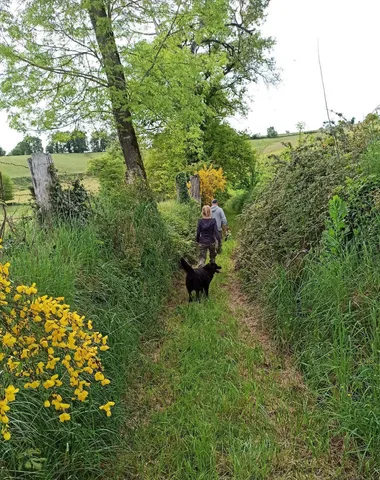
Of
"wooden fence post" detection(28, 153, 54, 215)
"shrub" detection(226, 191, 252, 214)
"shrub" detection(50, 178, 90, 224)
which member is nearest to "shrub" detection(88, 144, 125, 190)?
"shrub" detection(50, 178, 90, 224)

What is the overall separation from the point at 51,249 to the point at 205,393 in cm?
236

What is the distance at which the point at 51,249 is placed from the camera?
3.94m

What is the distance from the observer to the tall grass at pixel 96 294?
7.56 feet

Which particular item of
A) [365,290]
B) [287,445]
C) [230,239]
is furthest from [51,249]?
[230,239]

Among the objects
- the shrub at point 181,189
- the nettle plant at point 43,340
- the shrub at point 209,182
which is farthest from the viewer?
the shrub at point 209,182

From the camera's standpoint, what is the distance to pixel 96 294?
396 centimetres

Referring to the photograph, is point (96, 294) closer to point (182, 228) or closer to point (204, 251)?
point (204, 251)

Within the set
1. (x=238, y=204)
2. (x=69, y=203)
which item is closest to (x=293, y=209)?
(x=69, y=203)

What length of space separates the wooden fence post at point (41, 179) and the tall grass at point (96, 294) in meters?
0.54

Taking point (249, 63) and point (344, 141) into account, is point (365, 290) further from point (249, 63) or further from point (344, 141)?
point (249, 63)

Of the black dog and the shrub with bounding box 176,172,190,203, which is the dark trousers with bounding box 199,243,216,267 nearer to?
the black dog

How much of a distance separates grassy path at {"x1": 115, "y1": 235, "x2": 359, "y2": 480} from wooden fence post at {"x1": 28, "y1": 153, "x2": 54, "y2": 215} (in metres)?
2.59

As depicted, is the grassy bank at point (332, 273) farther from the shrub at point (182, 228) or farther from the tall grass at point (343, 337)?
the shrub at point (182, 228)

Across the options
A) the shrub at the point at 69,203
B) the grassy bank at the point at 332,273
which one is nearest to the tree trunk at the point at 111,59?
the shrub at the point at 69,203
